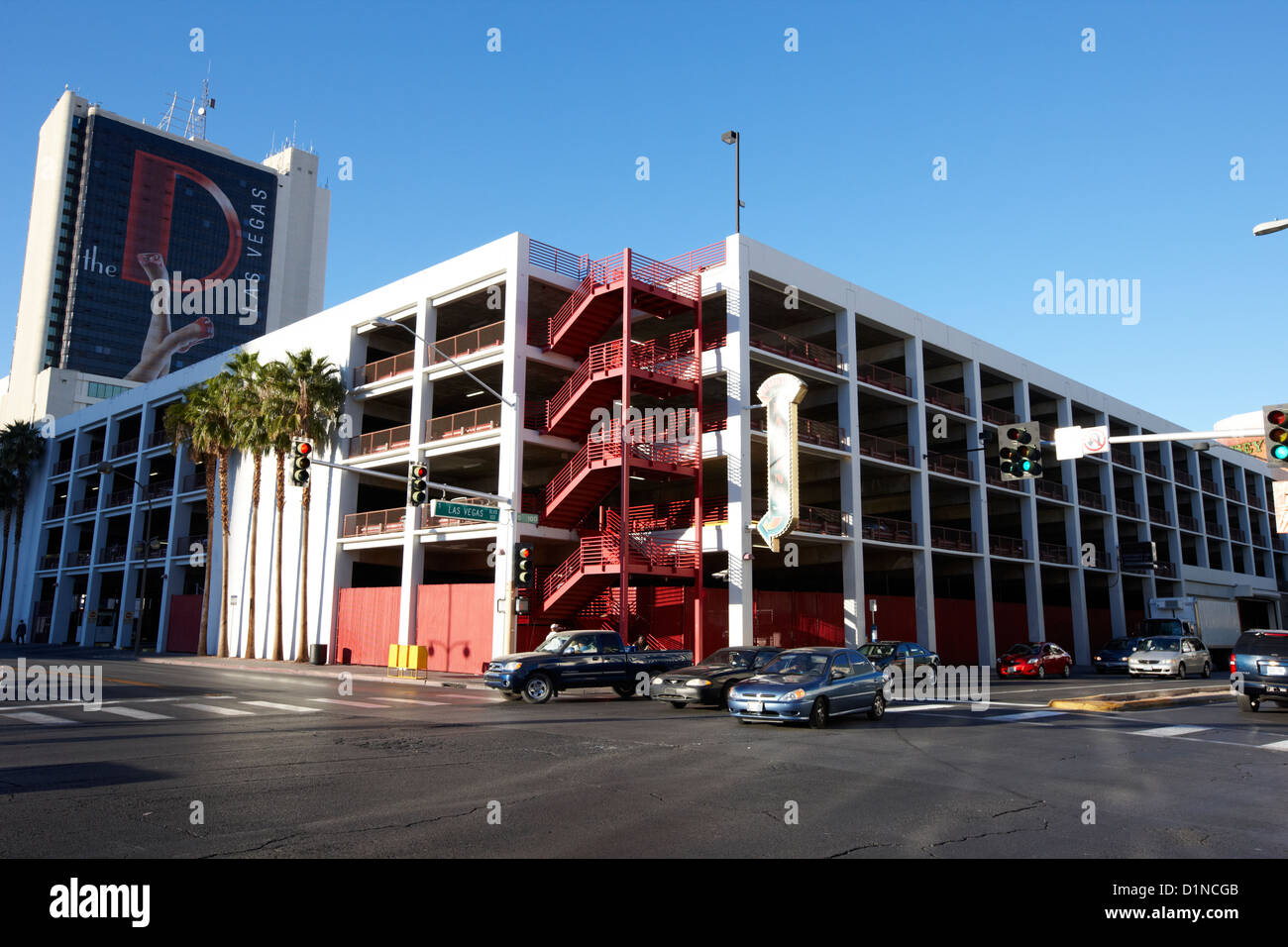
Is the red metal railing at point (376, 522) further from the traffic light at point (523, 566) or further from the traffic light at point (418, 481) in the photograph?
the traffic light at point (418, 481)

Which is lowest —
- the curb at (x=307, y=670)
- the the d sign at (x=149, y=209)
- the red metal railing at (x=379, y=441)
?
the curb at (x=307, y=670)

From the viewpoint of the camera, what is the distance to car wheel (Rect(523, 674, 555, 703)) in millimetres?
21297

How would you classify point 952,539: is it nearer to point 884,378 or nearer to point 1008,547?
point 1008,547

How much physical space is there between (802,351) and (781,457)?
7833mm

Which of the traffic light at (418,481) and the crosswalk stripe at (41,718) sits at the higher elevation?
the traffic light at (418,481)

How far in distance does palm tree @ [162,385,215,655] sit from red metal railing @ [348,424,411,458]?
9779 mm

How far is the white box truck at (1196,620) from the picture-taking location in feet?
137

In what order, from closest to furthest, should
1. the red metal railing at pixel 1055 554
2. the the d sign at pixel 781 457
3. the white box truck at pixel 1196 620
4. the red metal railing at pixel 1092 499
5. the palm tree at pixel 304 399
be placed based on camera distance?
the the d sign at pixel 781 457
the palm tree at pixel 304 399
the white box truck at pixel 1196 620
the red metal railing at pixel 1055 554
the red metal railing at pixel 1092 499

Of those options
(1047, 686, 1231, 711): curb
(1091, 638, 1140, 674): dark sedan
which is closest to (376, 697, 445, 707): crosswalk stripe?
(1047, 686, 1231, 711): curb

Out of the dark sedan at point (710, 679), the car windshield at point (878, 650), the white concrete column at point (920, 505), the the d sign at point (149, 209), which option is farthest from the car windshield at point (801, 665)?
the the d sign at point (149, 209)

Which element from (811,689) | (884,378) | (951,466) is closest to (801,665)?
(811,689)

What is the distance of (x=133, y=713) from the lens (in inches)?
666

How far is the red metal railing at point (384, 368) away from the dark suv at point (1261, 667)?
31.1m
